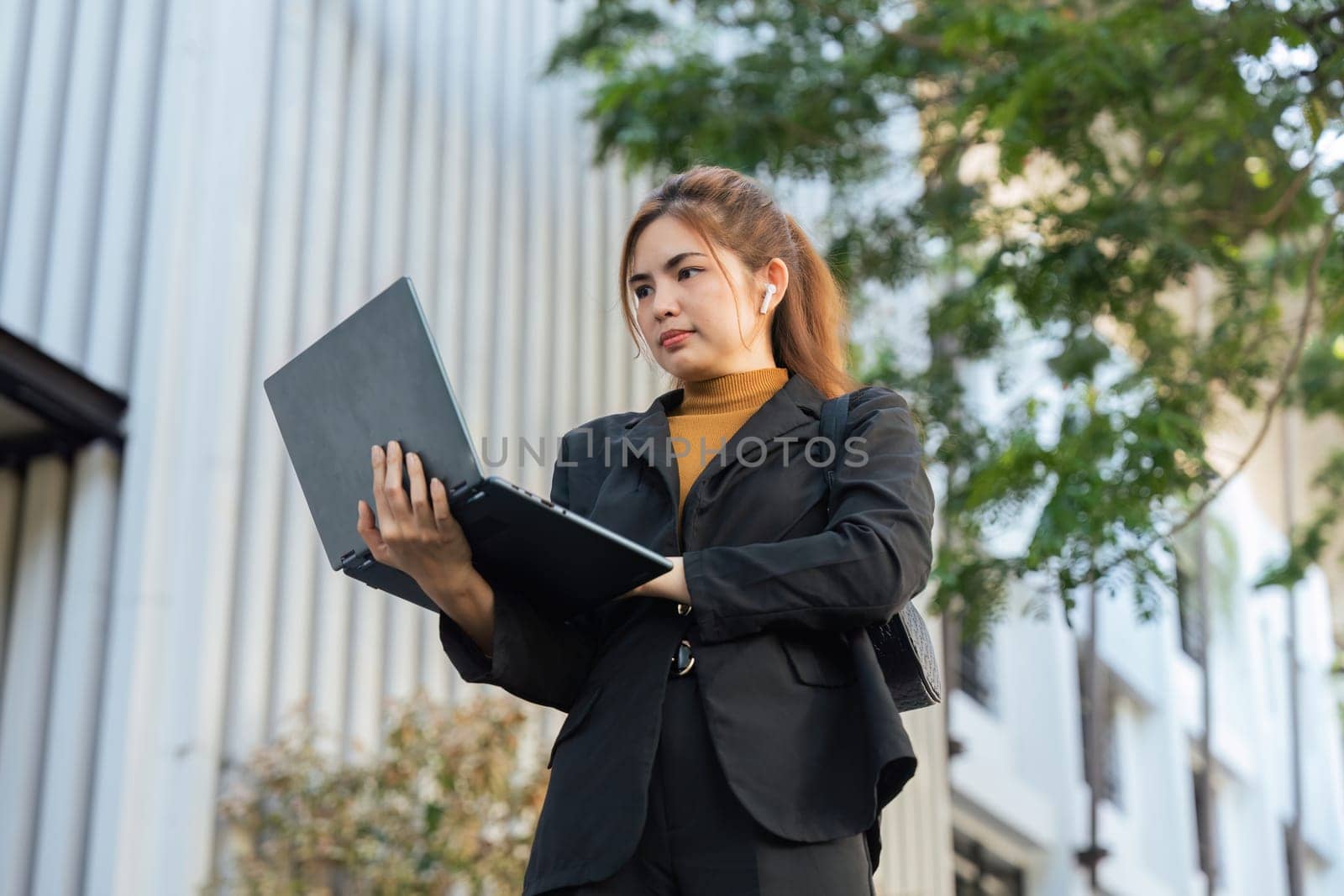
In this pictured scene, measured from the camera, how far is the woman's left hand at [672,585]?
1.88 m

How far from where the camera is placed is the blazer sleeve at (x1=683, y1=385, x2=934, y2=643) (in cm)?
184

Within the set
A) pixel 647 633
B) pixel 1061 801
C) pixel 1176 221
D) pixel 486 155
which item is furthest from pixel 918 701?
pixel 1061 801

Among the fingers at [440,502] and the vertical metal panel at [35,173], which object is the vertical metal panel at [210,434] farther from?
the fingers at [440,502]

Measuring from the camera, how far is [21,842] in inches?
205

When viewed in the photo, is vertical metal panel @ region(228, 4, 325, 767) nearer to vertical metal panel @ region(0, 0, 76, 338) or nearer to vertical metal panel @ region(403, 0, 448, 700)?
vertical metal panel @ region(403, 0, 448, 700)

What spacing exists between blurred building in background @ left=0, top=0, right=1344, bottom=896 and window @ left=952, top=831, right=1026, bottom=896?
15.9ft

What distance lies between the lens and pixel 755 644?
1877mm

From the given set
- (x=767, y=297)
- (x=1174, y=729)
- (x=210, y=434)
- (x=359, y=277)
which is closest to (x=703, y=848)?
(x=767, y=297)

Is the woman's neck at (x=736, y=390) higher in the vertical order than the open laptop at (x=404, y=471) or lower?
higher

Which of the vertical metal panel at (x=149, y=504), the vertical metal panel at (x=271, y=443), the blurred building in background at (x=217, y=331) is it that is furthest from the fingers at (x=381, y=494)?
the vertical metal panel at (x=271, y=443)

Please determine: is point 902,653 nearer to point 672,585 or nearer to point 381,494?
point 672,585

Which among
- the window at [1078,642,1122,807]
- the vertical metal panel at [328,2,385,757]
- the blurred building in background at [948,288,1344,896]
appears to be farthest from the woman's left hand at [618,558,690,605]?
the window at [1078,642,1122,807]

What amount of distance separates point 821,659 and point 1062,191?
4771 millimetres

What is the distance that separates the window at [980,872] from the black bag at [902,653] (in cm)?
911
